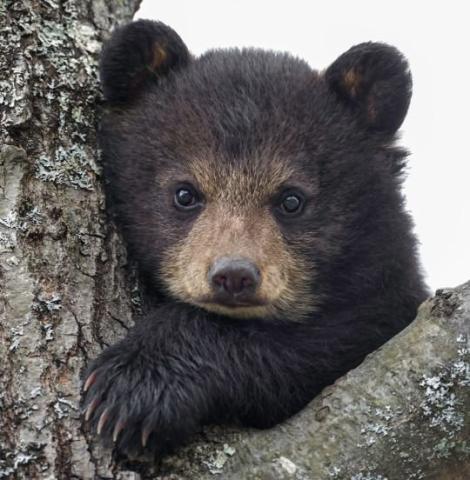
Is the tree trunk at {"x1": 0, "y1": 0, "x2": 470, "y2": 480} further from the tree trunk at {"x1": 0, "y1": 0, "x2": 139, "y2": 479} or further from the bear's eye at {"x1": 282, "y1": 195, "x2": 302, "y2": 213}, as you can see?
the bear's eye at {"x1": 282, "y1": 195, "x2": 302, "y2": 213}

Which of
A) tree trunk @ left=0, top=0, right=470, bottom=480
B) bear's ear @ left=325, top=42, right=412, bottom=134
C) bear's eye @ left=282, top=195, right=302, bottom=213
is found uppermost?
bear's ear @ left=325, top=42, right=412, bottom=134

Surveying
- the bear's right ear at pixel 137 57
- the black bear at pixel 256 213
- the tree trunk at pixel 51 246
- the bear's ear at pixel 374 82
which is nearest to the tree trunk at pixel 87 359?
the tree trunk at pixel 51 246

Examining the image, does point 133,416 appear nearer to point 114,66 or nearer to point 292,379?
point 292,379

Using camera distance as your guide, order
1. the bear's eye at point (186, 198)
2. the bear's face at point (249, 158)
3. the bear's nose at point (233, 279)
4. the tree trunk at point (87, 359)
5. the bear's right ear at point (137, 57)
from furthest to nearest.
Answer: the bear's right ear at point (137, 57)
the bear's eye at point (186, 198)
the bear's face at point (249, 158)
the bear's nose at point (233, 279)
the tree trunk at point (87, 359)

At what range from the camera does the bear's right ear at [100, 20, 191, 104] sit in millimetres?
5172

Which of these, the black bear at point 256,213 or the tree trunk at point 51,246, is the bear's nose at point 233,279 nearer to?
the black bear at point 256,213

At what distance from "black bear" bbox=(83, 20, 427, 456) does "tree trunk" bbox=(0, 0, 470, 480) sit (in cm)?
25

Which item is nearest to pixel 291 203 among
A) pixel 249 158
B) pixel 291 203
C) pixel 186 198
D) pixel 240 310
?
pixel 291 203

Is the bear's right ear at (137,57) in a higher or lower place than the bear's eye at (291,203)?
higher

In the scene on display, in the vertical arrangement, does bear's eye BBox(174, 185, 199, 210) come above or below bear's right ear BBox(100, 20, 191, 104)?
below

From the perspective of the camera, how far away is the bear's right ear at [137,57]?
204 inches

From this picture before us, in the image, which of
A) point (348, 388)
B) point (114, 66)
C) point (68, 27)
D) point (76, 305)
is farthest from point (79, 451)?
point (68, 27)

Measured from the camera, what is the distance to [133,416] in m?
3.96

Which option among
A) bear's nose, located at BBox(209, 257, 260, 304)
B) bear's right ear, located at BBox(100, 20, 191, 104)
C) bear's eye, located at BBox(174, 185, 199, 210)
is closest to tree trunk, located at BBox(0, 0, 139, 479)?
bear's right ear, located at BBox(100, 20, 191, 104)
